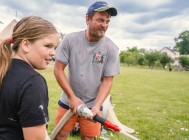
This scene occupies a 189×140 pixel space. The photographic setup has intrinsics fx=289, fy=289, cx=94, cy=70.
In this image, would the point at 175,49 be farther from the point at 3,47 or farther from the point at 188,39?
the point at 3,47

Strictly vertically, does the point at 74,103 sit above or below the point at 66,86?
below

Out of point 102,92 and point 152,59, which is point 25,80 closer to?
point 102,92

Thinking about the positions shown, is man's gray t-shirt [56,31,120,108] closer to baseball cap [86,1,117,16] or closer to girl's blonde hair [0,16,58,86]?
baseball cap [86,1,117,16]

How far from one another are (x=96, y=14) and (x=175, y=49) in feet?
432

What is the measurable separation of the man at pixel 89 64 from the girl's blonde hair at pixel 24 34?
1739 mm

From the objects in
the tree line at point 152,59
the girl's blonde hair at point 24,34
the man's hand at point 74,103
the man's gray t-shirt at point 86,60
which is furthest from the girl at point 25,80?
the tree line at point 152,59

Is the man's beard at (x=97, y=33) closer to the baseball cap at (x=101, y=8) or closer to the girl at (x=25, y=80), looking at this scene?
the baseball cap at (x=101, y=8)

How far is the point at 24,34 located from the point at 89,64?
1.98 m

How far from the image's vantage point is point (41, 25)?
215 cm

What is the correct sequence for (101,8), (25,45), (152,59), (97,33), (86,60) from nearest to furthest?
(25,45) < (101,8) < (97,33) < (86,60) < (152,59)

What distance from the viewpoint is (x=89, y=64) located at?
13.3ft

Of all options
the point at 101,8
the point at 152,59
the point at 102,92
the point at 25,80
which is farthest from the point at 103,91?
the point at 152,59

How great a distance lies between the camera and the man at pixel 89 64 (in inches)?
153

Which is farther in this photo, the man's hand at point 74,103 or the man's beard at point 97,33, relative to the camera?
the man's beard at point 97,33
